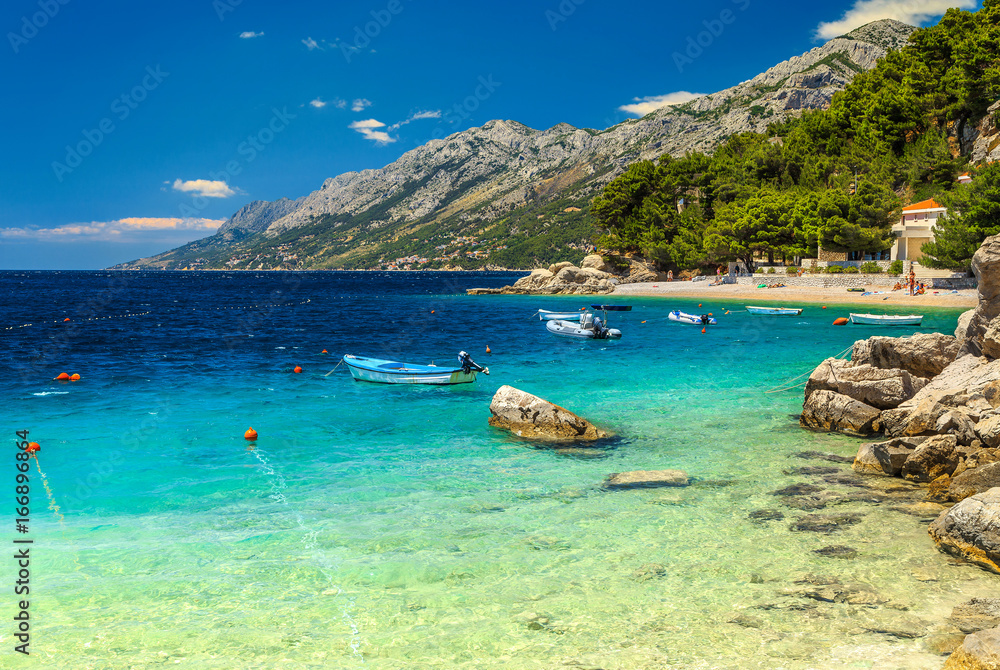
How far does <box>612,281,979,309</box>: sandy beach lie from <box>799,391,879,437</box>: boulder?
4547 cm

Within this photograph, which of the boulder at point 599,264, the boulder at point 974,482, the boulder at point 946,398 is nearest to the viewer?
the boulder at point 974,482

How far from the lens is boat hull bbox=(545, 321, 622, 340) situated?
1693 inches

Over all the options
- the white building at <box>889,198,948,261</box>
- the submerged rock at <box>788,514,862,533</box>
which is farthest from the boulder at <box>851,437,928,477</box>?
the white building at <box>889,198,948,261</box>

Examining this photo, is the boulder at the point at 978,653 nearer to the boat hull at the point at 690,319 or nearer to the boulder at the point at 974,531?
the boulder at the point at 974,531

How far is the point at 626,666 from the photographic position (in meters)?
6.79

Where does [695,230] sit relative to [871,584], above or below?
above

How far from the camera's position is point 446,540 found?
10508 mm

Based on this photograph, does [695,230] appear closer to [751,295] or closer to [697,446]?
[751,295]

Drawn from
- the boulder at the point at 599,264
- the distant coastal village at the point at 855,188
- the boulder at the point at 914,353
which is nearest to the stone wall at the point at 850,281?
the distant coastal village at the point at 855,188

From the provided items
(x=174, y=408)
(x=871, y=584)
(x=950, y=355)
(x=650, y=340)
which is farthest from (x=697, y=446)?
(x=650, y=340)

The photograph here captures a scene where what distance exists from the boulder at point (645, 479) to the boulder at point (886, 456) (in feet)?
13.5

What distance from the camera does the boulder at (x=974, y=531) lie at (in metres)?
8.73

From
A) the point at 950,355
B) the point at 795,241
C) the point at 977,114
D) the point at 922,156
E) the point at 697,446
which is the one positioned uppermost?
the point at 977,114

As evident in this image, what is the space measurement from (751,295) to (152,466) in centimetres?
7208
